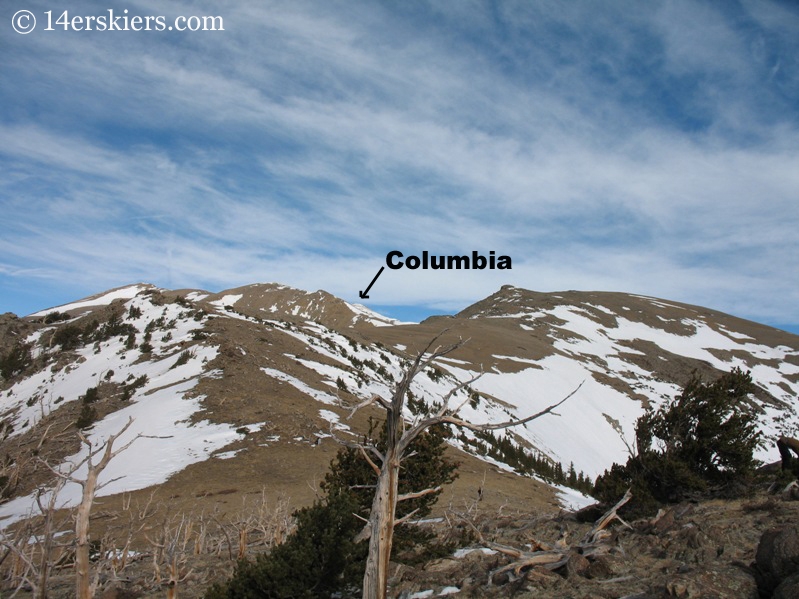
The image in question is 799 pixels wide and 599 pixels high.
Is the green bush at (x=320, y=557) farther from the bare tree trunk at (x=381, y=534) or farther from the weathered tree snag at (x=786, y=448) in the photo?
the weathered tree snag at (x=786, y=448)

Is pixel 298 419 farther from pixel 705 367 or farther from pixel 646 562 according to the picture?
pixel 705 367

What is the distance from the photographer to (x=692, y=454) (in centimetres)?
1276

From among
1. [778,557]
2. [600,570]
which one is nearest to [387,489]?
[600,570]

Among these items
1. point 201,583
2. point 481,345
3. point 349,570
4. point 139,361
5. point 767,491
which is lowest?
point 201,583

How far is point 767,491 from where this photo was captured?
11172 millimetres

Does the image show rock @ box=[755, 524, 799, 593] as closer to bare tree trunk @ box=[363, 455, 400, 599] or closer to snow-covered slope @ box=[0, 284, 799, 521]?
snow-covered slope @ box=[0, 284, 799, 521]

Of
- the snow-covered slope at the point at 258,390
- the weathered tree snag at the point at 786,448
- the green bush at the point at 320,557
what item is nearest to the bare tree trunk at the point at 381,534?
the green bush at the point at 320,557

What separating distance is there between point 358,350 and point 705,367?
245ft

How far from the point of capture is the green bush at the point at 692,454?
1210cm

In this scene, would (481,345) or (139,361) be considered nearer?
(139,361)

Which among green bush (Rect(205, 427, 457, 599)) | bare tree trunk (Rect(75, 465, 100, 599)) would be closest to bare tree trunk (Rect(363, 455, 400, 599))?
green bush (Rect(205, 427, 457, 599))

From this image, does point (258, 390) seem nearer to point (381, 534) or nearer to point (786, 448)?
point (381, 534)

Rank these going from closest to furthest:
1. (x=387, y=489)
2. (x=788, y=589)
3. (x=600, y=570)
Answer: (x=788, y=589) → (x=387, y=489) → (x=600, y=570)

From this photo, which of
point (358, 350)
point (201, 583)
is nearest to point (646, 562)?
point (201, 583)
